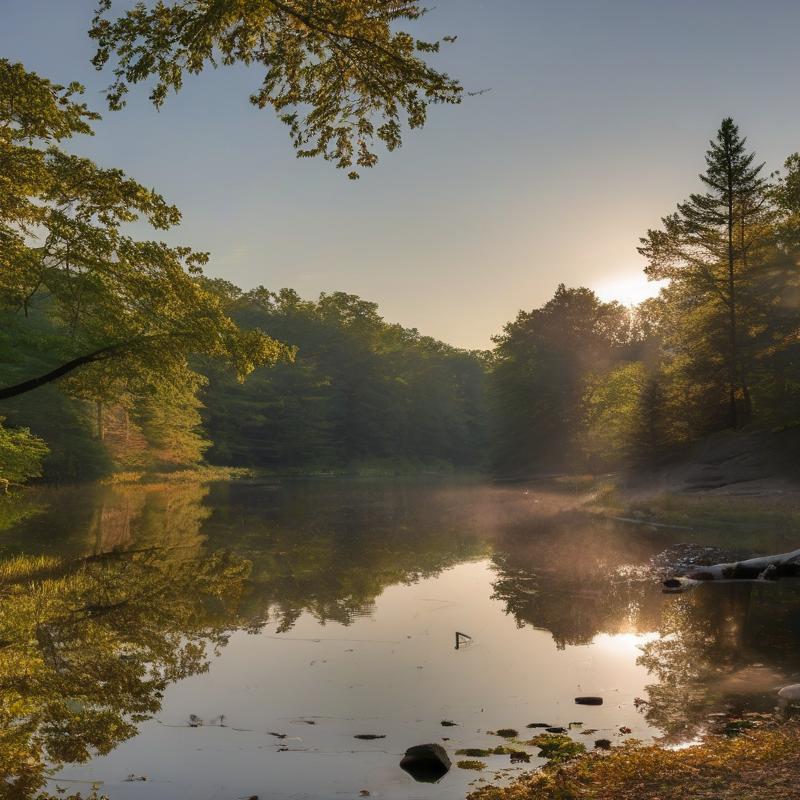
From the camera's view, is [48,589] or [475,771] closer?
[475,771]

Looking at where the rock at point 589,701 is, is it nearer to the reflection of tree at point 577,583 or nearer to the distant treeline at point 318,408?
the reflection of tree at point 577,583

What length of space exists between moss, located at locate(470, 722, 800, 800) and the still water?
607 millimetres

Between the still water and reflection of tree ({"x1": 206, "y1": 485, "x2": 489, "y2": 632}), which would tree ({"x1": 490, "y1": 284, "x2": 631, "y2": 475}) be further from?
the still water

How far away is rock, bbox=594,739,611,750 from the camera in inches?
294

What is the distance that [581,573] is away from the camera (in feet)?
60.6

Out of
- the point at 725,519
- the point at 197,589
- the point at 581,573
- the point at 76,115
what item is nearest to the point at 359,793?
the point at 197,589

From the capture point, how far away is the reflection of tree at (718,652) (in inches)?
350

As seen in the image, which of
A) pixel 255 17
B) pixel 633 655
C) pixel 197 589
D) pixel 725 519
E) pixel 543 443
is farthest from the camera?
pixel 543 443

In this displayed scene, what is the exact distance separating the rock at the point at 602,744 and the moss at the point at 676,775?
0.72 feet

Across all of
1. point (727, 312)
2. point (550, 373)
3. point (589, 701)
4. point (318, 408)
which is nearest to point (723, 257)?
point (727, 312)

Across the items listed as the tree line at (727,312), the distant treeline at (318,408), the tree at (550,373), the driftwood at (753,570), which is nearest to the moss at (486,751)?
the driftwood at (753,570)

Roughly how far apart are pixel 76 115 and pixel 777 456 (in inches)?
1262

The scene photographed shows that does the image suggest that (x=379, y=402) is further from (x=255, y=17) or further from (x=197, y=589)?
(x=255, y=17)

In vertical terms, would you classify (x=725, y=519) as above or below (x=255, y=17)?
below
